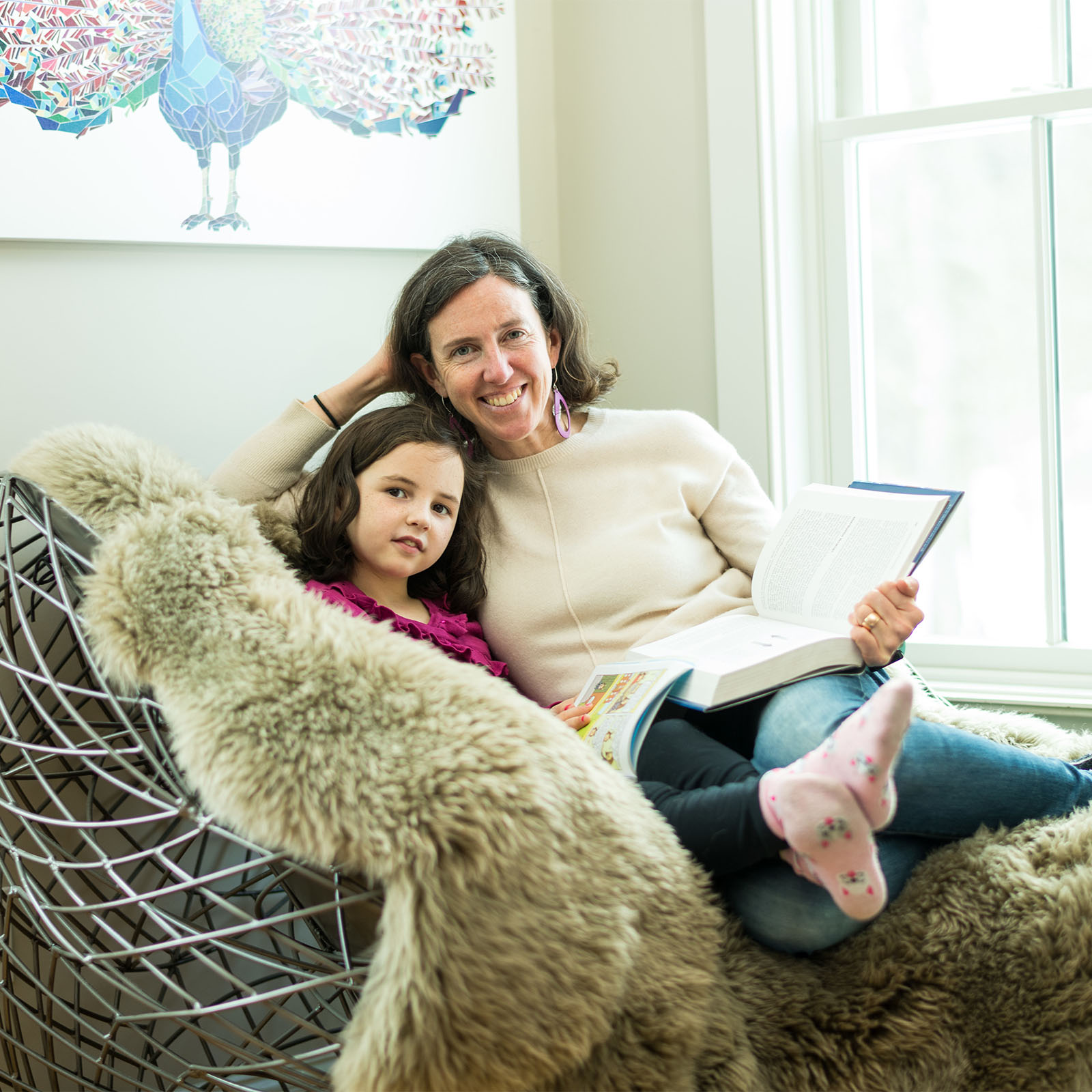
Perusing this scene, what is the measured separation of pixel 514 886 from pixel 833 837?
0.97ft

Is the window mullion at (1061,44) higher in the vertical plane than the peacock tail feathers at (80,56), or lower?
higher

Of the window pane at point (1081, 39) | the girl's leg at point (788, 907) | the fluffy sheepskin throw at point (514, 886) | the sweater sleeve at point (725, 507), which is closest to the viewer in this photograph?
the fluffy sheepskin throw at point (514, 886)

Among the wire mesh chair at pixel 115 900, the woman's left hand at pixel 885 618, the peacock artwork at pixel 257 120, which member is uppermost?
the peacock artwork at pixel 257 120

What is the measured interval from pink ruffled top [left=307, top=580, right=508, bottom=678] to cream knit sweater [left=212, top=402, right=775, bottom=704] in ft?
0.16

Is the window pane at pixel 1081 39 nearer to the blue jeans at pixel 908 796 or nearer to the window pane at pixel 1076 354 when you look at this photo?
the window pane at pixel 1076 354

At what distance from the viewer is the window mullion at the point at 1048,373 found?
1.87m

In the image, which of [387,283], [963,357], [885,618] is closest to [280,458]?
[387,283]

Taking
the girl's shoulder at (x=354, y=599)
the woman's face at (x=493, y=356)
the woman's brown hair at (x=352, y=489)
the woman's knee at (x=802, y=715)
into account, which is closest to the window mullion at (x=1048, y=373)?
the woman's knee at (x=802, y=715)

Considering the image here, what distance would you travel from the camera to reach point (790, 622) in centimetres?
141

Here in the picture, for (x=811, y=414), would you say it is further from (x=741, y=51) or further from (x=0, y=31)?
(x=0, y=31)

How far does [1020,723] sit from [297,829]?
105 centimetres

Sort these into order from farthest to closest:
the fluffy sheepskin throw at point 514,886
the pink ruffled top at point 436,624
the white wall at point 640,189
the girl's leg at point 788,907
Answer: the white wall at point 640,189 → the pink ruffled top at point 436,624 → the girl's leg at point 788,907 → the fluffy sheepskin throw at point 514,886

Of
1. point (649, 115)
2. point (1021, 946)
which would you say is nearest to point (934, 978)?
point (1021, 946)

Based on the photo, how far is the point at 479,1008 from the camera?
834 millimetres
